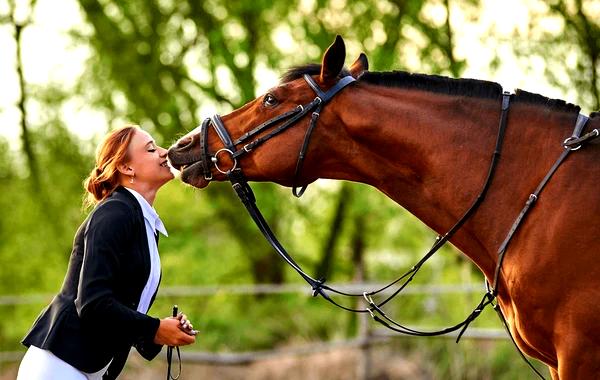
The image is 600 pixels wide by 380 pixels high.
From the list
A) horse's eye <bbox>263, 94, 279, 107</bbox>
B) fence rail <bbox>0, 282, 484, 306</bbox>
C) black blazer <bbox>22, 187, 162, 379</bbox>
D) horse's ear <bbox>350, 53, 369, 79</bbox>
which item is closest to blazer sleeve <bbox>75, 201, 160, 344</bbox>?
black blazer <bbox>22, 187, 162, 379</bbox>

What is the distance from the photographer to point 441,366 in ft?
35.1

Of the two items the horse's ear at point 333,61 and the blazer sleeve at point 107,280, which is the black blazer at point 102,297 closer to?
the blazer sleeve at point 107,280

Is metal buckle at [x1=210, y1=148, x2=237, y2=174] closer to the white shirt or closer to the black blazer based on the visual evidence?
the white shirt

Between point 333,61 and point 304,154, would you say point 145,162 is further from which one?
point 333,61

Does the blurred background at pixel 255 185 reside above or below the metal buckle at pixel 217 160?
above

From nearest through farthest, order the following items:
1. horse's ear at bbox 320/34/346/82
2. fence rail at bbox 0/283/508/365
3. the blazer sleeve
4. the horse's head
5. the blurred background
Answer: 1. the blazer sleeve
2. horse's ear at bbox 320/34/346/82
3. the horse's head
4. fence rail at bbox 0/283/508/365
5. the blurred background

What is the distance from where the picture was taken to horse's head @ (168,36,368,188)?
177 inches

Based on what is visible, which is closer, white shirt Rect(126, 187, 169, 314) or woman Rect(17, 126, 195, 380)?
woman Rect(17, 126, 195, 380)

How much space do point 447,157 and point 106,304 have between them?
1.56 m

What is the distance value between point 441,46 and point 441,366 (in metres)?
4.35

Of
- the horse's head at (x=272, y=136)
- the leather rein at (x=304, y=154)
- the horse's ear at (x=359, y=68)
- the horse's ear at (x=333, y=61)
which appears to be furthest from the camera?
the horse's ear at (x=359, y=68)

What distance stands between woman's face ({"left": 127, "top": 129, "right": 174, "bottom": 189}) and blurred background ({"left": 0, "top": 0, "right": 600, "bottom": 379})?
Result: 6.42m

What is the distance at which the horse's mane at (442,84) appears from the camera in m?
4.27

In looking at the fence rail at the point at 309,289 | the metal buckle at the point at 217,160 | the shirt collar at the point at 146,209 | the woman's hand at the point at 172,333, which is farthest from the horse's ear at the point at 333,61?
the fence rail at the point at 309,289
